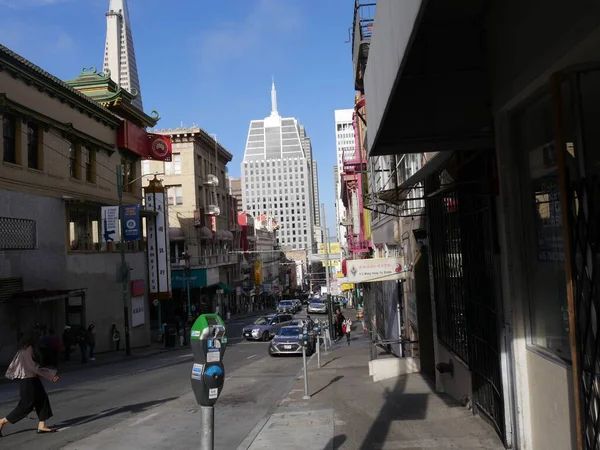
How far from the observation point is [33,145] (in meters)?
23.9

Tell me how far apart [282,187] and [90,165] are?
131220mm

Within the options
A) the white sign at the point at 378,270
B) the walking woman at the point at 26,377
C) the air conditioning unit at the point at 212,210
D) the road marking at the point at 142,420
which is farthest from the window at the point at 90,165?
the air conditioning unit at the point at 212,210

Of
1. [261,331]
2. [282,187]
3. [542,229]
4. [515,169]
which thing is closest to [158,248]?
[261,331]

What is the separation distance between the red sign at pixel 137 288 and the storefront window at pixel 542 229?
28864 millimetres

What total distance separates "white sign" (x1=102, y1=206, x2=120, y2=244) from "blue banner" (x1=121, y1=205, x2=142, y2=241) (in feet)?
1.80

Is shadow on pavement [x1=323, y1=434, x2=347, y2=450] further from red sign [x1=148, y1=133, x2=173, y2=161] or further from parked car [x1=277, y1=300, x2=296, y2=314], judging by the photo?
parked car [x1=277, y1=300, x2=296, y2=314]

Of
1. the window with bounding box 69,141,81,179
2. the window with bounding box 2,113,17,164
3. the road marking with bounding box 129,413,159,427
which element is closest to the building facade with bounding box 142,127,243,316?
the window with bounding box 69,141,81,179

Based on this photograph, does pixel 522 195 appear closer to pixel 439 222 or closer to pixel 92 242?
pixel 439 222

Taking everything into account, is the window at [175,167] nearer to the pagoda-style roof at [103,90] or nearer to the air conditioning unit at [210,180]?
the air conditioning unit at [210,180]

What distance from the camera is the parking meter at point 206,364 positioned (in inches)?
169

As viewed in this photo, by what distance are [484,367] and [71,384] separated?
469 inches

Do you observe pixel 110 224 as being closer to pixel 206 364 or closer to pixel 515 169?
pixel 515 169

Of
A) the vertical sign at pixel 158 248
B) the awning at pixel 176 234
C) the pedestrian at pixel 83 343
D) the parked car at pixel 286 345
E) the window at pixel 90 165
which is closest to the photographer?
the parked car at pixel 286 345

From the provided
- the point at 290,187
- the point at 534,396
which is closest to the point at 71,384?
the point at 534,396
